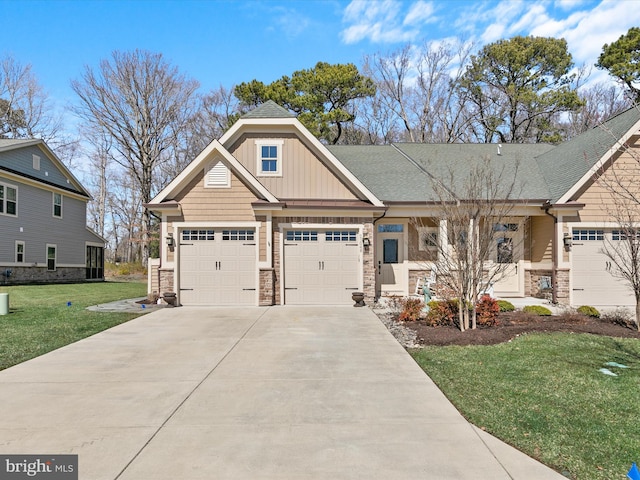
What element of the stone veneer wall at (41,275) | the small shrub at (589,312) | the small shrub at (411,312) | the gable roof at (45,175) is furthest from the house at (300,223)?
the gable roof at (45,175)

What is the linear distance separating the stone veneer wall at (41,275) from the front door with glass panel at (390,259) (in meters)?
17.8

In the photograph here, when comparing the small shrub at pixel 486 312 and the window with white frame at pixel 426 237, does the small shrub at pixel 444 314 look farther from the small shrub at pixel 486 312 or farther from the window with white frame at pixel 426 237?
the window with white frame at pixel 426 237

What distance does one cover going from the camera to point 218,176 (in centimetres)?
1266

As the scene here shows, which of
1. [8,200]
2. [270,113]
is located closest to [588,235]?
[270,113]

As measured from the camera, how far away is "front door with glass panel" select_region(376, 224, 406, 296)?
1494 centimetres

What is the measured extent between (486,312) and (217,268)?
7814 millimetres

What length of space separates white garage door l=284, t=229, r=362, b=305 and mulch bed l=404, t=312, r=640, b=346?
3727 millimetres

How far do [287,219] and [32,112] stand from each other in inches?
1255

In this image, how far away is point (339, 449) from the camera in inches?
141

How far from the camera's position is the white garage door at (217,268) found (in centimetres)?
1283

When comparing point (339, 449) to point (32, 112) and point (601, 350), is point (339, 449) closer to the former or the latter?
point (601, 350)

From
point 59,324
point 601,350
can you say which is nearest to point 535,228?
point 601,350

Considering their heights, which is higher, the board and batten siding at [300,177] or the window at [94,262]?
the board and batten siding at [300,177]

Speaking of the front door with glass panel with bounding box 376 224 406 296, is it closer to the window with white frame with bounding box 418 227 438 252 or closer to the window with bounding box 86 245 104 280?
the window with white frame with bounding box 418 227 438 252
